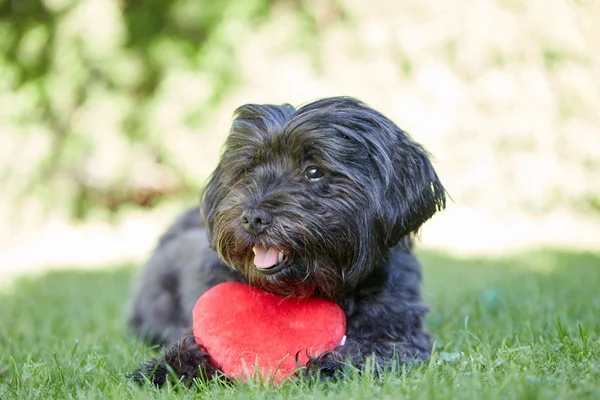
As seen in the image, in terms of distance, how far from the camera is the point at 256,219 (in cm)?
274

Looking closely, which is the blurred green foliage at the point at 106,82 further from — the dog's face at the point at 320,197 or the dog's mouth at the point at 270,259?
the dog's mouth at the point at 270,259

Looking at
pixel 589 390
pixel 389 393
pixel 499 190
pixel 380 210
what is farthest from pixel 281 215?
pixel 499 190

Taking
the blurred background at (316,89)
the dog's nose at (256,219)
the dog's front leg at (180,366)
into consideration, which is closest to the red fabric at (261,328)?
the dog's front leg at (180,366)

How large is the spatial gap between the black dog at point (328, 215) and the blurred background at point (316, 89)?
8943 millimetres

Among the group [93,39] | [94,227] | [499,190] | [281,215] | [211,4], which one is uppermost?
[211,4]

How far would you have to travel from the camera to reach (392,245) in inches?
120

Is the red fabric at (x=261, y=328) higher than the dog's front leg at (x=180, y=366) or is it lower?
higher

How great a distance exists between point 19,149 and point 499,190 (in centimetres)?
879

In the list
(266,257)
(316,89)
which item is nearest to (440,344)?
(266,257)

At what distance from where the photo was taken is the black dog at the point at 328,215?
278 cm

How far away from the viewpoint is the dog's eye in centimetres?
291

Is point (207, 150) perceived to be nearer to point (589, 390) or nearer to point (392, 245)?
point (392, 245)

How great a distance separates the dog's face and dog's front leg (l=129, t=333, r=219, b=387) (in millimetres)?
398

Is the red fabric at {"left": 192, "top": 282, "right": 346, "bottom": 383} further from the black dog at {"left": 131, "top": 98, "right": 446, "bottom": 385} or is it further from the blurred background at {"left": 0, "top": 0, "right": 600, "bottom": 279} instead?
the blurred background at {"left": 0, "top": 0, "right": 600, "bottom": 279}
